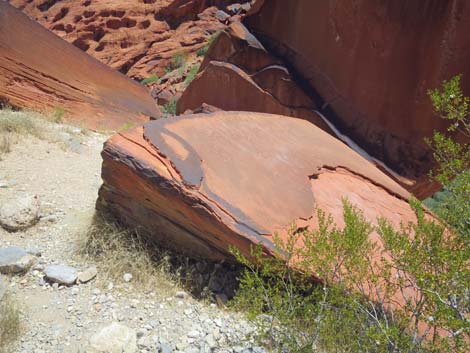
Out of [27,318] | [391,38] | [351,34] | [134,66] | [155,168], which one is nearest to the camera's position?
[27,318]

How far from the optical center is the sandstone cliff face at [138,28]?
44.1ft

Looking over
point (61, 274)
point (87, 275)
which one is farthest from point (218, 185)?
point (61, 274)

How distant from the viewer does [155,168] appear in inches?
91.5

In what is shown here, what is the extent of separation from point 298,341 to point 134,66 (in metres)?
12.8

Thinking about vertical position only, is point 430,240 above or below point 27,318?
above

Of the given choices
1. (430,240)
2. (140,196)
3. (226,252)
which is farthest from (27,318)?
(430,240)

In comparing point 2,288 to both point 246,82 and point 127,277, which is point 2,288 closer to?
point 127,277

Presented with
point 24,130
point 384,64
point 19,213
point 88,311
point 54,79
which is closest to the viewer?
point 88,311

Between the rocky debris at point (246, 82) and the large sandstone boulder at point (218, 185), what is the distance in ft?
6.78

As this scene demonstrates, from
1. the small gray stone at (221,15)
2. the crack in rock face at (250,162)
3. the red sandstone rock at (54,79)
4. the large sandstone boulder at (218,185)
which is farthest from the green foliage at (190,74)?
the large sandstone boulder at (218,185)

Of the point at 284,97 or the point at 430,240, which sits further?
the point at 284,97

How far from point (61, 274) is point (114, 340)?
1.95 ft

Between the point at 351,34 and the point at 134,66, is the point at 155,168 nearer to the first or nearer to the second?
the point at 351,34

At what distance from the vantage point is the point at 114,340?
6.32 ft
